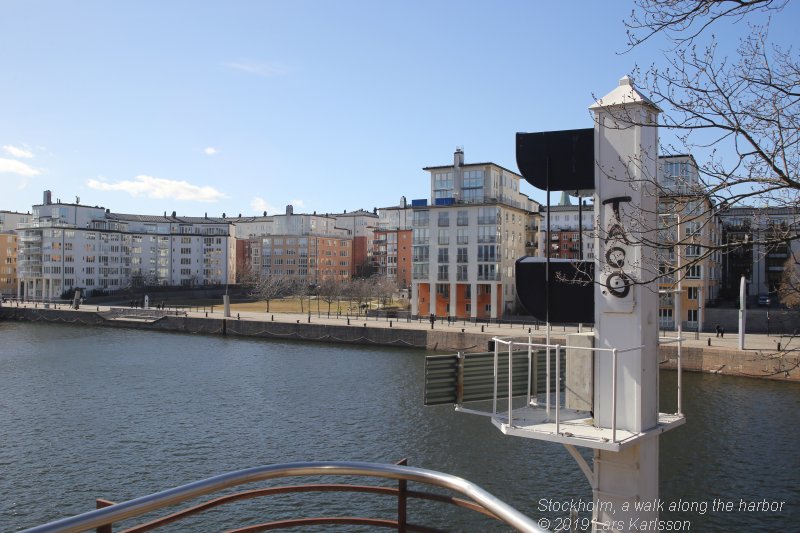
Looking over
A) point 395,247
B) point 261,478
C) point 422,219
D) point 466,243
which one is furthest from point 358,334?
point 395,247

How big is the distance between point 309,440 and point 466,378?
18.2 m

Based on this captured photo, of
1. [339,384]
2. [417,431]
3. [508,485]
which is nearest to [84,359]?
[339,384]

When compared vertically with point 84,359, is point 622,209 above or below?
above

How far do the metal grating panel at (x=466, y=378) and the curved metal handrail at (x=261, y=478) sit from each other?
3783 mm

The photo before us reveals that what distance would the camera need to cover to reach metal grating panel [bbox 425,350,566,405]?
8.05 metres

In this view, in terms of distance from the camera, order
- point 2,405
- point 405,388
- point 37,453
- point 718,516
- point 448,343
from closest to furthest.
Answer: point 718,516
point 37,453
point 2,405
point 405,388
point 448,343

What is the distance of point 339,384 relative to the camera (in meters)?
37.6

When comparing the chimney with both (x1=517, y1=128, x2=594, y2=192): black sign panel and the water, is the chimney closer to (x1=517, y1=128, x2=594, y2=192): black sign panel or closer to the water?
the water

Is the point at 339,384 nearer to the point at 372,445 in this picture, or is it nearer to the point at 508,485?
the point at 372,445

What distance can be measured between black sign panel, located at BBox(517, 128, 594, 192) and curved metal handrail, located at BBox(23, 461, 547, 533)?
5.44m

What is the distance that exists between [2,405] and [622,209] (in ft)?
111

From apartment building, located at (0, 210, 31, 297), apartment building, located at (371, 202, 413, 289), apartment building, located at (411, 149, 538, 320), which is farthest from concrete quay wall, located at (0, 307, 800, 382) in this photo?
apartment building, located at (0, 210, 31, 297)

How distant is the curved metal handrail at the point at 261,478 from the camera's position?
2932 mm

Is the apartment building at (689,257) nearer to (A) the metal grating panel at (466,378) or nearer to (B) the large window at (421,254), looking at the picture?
(A) the metal grating panel at (466,378)
